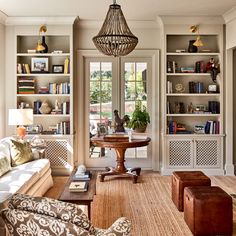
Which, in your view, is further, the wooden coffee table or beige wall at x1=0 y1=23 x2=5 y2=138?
beige wall at x1=0 y1=23 x2=5 y2=138

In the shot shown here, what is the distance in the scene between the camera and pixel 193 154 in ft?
18.8

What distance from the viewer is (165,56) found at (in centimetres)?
565

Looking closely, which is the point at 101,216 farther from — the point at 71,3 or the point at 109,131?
the point at 71,3

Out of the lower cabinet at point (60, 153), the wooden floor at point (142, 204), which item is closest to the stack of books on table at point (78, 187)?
the wooden floor at point (142, 204)

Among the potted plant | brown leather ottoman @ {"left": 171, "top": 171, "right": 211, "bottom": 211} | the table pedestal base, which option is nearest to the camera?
brown leather ottoman @ {"left": 171, "top": 171, "right": 211, "bottom": 211}

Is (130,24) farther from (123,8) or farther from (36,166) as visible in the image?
(36,166)

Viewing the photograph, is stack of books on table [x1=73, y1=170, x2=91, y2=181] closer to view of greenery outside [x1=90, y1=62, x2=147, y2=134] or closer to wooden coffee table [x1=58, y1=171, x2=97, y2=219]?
wooden coffee table [x1=58, y1=171, x2=97, y2=219]

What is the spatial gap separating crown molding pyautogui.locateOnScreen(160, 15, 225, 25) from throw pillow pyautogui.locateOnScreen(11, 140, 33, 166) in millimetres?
3258

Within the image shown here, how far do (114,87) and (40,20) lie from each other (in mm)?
1831

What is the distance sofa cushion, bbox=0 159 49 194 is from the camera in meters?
3.31

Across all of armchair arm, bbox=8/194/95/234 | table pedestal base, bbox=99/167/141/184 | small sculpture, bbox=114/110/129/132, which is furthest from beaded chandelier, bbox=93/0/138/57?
table pedestal base, bbox=99/167/141/184

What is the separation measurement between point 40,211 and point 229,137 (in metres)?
4.77

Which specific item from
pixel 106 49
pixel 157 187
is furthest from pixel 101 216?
pixel 106 49

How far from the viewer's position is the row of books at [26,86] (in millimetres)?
5684
